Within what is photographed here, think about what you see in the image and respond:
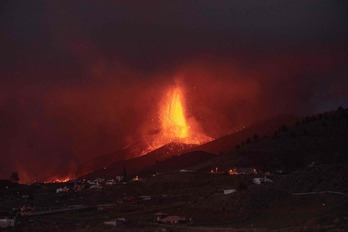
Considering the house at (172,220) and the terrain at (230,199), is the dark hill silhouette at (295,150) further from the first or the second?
the house at (172,220)

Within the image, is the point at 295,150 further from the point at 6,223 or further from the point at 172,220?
the point at 6,223

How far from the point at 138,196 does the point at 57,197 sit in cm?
2968

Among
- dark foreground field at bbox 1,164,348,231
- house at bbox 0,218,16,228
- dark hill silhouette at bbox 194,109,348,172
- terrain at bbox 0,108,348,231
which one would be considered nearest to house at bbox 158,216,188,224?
terrain at bbox 0,108,348,231

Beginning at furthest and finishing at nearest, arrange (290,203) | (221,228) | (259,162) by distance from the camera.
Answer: (259,162) → (290,203) → (221,228)

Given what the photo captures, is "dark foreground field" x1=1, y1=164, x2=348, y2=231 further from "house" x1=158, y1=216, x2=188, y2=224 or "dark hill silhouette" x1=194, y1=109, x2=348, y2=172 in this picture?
"dark hill silhouette" x1=194, y1=109, x2=348, y2=172

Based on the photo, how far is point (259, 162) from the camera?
170125mm

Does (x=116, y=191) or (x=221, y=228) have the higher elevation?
(x=116, y=191)

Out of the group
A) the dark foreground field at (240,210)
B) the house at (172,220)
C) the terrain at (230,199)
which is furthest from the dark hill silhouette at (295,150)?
the house at (172,220)

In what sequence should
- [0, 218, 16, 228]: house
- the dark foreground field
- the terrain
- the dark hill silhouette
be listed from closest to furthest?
1. the dark foreground field
2. the terrain
3. [0, 218, 16, 228]: house
4. the dark hill silhouette

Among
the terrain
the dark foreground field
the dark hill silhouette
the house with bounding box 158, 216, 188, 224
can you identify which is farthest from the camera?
the dark hill silhouette

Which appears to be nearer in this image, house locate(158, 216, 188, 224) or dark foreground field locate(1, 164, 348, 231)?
dark foreground field locate(1, 164, 348, 231)

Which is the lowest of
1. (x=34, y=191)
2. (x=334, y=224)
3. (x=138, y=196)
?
(x=334, y=224)

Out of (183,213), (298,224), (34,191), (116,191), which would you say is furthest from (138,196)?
(298,224)

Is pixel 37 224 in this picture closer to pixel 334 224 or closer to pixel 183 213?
pixel 183 213
